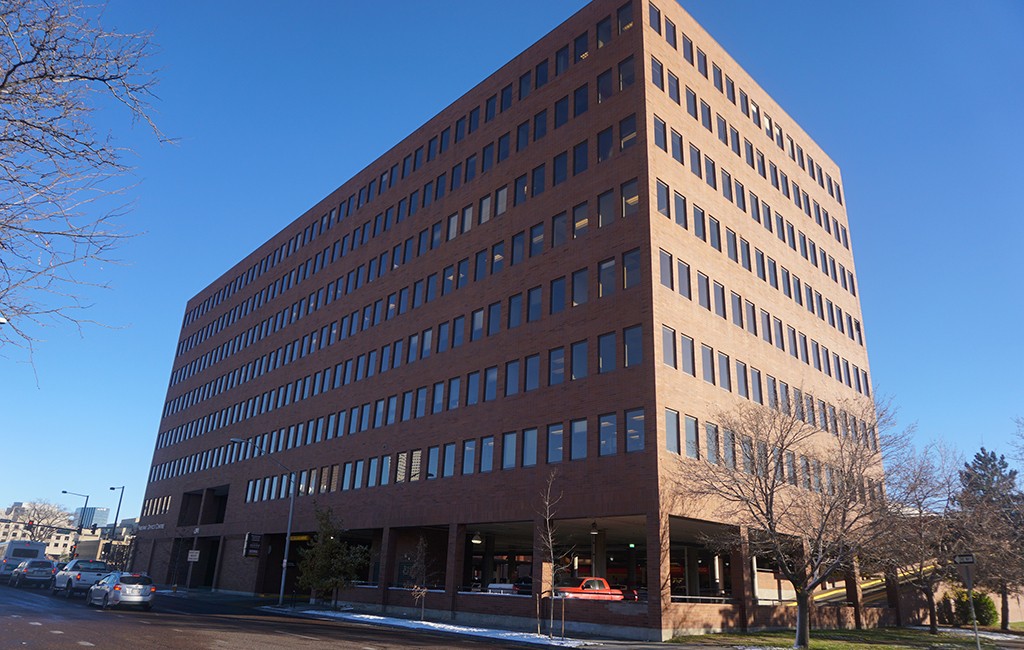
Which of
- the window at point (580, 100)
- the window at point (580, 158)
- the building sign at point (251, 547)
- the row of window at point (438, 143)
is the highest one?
the row of window at point (438, 143)

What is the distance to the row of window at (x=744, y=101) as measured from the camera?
1551 inches

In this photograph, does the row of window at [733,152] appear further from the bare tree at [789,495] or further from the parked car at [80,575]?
the parked car at [80,575]

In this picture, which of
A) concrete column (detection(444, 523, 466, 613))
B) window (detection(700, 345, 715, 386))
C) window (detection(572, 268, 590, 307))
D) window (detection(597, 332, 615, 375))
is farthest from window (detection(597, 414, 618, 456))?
concrete column (detection(444, 523, 466, 613))

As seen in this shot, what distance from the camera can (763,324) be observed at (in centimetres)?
4038

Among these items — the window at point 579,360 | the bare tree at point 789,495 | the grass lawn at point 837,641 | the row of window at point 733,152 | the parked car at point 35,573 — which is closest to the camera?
the grass lawn at point 837,641

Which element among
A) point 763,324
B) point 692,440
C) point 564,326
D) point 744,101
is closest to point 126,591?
point 564,326

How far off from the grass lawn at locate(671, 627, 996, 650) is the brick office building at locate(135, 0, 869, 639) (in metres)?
1.39

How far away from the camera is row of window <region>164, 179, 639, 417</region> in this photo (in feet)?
118

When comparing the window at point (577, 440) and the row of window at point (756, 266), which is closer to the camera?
the window at point (577, 440)

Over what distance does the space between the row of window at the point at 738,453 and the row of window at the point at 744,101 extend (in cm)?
2172

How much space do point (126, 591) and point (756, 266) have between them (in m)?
36.7

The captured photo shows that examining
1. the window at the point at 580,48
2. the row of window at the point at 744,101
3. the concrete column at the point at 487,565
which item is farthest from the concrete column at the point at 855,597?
the window at the point at 580,48

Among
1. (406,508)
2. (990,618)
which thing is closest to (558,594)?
(406,508)

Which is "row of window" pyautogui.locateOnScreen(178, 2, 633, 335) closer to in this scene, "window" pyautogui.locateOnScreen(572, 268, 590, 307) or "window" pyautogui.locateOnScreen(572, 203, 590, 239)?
"window" pyautogui.locateOnScreen(572, 203, 590, 239)
